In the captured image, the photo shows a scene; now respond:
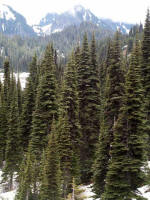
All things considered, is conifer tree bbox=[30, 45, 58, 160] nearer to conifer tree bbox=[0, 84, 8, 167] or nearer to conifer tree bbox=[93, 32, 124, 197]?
conifer tree bbox=[93, 32, 124, 197]

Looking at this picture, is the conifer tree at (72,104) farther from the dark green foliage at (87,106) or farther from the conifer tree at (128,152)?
the conifer tree at (128,152)

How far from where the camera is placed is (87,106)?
28.5m

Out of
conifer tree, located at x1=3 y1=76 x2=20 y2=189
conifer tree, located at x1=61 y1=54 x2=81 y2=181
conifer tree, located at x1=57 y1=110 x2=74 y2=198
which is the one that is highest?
conifer tree, located at x1=61 y1=54 x2=81 y2=181

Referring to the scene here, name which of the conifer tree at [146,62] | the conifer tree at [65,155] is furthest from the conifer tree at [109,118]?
the conifer tree at [146,62]

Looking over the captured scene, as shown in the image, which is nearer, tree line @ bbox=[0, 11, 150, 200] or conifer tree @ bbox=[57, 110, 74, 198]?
tree line @ bbox=[0, 11, 150, 200]

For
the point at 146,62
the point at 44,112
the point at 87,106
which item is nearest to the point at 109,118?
the point at 87,106

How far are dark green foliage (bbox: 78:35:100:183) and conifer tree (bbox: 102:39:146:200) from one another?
33.0 ft

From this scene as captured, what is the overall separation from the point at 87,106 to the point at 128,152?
11.5 metres

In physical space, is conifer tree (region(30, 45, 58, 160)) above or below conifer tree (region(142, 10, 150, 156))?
below

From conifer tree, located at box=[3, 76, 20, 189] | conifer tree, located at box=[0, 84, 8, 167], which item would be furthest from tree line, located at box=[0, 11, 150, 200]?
conifer tree, located at box=[0, 84, 8, 167]

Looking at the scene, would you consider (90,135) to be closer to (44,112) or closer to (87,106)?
(87,106)

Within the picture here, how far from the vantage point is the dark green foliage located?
28234mm

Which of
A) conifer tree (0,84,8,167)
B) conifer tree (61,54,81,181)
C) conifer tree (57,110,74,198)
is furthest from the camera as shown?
conifer tree (0,84,8,167)

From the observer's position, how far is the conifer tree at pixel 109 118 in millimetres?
20266
